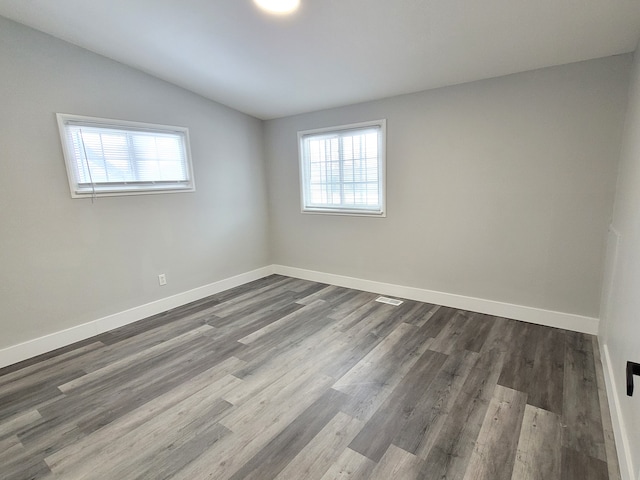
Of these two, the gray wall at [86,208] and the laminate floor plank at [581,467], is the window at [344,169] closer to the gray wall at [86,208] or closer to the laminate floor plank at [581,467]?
the gray wall at [86,208]

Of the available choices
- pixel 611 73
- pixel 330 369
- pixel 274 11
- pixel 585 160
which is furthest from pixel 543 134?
pixel 330 369

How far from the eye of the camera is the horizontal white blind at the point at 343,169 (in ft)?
12.1

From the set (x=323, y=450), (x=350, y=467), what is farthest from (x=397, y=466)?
(x=323, y=450)

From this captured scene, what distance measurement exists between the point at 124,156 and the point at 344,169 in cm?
243

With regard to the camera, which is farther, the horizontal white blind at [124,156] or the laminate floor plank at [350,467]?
the horizontal white blind at [124,156]

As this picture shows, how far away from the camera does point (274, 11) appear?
6.94 ft

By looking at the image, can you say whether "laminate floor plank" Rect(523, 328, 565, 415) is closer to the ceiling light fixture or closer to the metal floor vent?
the metal floor vent

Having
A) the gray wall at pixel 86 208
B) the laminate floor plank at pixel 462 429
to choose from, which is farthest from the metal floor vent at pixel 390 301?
the gray wall at pixel 86 208

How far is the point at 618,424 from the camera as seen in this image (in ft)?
5.24

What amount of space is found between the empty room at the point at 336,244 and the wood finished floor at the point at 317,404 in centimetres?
2

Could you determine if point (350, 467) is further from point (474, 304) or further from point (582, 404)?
point (474, 304)

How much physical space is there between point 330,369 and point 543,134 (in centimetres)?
262

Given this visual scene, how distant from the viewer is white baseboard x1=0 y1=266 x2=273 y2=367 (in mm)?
2602

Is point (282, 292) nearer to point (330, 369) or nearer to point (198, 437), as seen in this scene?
point (330, 369)
